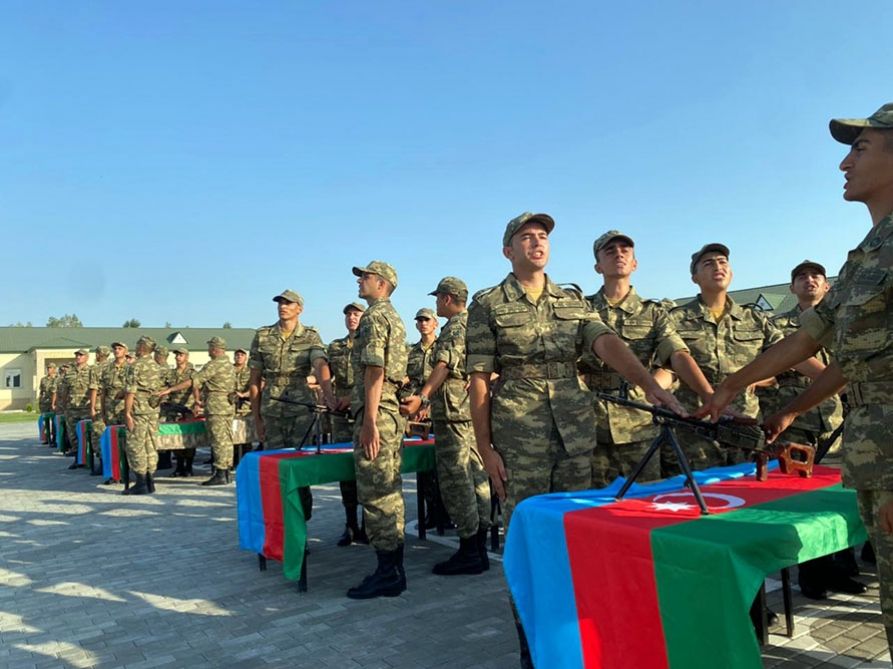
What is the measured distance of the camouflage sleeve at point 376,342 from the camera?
14.9 ft

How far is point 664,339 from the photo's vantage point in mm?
4102

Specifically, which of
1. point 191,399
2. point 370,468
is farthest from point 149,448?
point 370,468

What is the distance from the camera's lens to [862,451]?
2100mm

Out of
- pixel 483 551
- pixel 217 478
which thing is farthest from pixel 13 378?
pixel 483 551

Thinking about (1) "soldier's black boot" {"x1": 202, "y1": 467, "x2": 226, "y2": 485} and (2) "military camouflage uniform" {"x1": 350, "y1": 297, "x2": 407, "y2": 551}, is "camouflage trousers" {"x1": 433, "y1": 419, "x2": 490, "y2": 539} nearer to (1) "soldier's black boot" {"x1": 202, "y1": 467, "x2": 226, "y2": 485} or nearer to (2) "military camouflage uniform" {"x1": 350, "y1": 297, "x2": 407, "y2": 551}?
(2) "military camouflage uniform" {"x1": 350, "y1": 297, "x2": 407, "y2": 551}

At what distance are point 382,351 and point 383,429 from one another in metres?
0.55

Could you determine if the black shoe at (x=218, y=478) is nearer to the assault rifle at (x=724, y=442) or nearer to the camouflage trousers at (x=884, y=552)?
Answer: the assault rifle at (x=724, y=442)

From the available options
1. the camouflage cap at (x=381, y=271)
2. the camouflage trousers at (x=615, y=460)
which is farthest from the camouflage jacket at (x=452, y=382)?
the camouflage trousers at (x=615, y=460)

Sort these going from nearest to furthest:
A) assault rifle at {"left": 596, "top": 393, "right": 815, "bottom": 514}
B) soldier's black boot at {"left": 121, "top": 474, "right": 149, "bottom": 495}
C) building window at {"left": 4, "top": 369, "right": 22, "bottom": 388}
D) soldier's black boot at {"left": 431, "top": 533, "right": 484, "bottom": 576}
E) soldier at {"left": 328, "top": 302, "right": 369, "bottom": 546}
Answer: assault rifle at {"left": 596, "top": 393, "right": 815, "bottom": 514}
soldier's black boot at {"left": 431, "top": 533, "right": 484, "bottom": 576}
soldier at {"left": 328, "top": 302, "right": 369, "bottom": 546}
soldier's black boot at {"left": 121, "top": 474, "right": 149, "bottom": 495}
building window at {"left": 4, "top": 369, "right": 22, "bottom": 388}

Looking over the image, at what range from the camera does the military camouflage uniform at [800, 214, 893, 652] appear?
2.04 m

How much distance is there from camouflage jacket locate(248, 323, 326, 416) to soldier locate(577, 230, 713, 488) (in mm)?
3179

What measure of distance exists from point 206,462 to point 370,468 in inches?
400

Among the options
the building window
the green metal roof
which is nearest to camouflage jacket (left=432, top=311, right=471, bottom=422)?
the green metal roof

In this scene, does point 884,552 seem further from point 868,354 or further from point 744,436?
point 744,436
